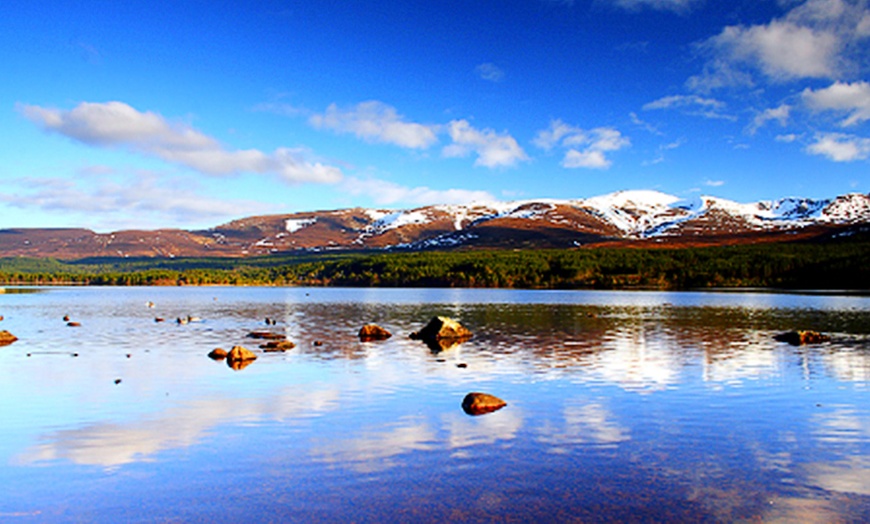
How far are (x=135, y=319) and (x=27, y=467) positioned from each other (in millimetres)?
59042

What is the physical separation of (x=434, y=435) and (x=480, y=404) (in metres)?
3.88

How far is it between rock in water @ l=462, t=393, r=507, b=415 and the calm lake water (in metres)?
0.44

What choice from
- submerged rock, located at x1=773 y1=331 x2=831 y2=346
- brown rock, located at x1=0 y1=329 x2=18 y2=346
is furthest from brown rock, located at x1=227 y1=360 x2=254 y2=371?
submerged rock, located at x1=773 y1=331 x2=831 y2=346

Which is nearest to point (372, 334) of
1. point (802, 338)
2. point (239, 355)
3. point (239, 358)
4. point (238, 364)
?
point (239, 355)

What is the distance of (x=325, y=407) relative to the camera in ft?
81.5

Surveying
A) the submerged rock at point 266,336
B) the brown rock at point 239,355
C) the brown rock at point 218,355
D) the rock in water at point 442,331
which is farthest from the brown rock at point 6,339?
the rock in water at point 442,331

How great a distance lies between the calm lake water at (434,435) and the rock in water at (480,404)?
1.45 ft

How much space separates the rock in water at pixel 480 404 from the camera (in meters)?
23.7

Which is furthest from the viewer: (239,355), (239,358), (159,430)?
(239,355)

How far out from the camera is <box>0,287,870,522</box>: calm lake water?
14219mm

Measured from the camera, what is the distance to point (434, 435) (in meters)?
20.3

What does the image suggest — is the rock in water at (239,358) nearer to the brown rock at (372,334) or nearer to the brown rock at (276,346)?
the brown rock at (276,346)

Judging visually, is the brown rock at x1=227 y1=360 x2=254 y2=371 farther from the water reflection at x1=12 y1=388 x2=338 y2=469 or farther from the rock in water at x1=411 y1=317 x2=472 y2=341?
the rock in water at x1=411 y1=317 x2=472 y2=341

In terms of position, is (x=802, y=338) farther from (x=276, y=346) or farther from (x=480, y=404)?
(x=276, y=346)
